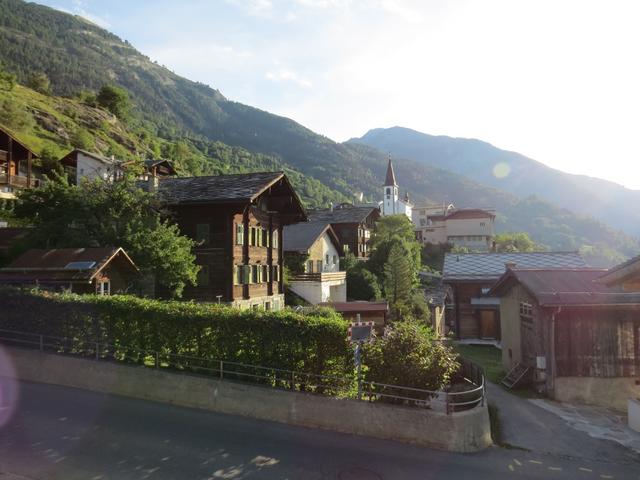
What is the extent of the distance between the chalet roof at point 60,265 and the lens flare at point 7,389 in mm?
3912

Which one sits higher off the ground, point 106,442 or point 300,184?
point 300,184

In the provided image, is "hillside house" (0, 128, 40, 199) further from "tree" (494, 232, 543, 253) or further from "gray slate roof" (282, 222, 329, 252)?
"tree" (494, 232, 543, 253)

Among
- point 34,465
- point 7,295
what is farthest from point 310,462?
point 7,295

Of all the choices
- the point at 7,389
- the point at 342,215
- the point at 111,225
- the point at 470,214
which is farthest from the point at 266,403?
the point at 470,214

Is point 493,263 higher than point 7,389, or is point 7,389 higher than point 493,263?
point 493,263

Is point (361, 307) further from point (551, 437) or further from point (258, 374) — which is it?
point (258, 374)

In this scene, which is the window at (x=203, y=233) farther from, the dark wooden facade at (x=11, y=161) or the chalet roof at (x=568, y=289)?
the dark wooden facade at (x=11, y=161)

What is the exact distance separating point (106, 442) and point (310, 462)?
5.11 m

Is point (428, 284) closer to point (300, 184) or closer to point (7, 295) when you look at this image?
point (7, 295)

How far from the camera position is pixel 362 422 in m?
12.4

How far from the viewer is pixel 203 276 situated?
30.0m

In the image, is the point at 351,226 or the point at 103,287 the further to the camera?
the point at 351,226

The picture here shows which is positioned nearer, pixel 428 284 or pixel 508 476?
pixel 508 476

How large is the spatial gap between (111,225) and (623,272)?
23.4 metres
